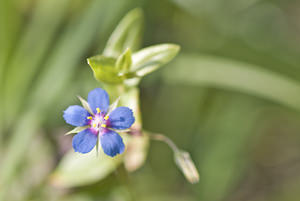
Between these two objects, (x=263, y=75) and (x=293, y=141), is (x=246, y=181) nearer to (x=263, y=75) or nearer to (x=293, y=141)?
(x=293, y=141)

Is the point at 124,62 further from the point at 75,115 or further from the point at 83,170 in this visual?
the point at 83,170

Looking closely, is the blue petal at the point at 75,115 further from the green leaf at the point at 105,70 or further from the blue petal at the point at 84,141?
the green leaf at the point at 105,70

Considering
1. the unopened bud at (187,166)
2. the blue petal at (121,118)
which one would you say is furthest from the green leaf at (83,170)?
the blue petal at (121,118)

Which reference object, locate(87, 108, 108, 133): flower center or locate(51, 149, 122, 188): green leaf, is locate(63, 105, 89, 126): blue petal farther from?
locate(51, 149, 122, 188): green leaf

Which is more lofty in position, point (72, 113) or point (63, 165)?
point (72, 113)

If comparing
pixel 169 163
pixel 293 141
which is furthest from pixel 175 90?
pixel 293 141

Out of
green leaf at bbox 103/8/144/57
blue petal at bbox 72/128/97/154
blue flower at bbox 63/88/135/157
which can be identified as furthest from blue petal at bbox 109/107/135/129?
green leaf at bbox 103/8/144/57
